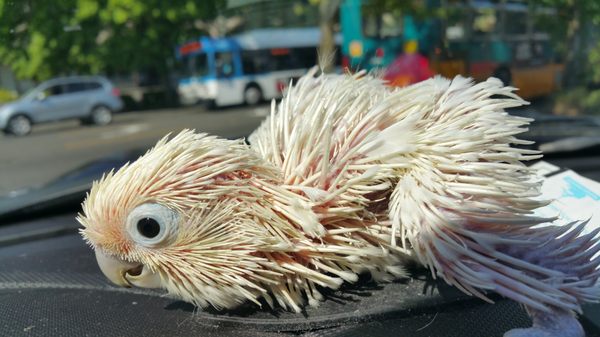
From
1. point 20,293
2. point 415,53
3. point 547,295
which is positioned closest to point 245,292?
point 547,295

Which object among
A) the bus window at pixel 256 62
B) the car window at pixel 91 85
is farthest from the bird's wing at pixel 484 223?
the bus window at pixel 256 62

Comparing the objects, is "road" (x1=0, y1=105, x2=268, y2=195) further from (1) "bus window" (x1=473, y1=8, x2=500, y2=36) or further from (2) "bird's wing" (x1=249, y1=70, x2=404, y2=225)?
(2) "bird's wing" (x1=249, y1=70, x2=404, y2=225)

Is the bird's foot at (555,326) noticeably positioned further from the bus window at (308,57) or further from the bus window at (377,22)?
the bus window at (377,22)

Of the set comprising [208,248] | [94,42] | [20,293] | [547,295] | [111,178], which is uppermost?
[94,42]

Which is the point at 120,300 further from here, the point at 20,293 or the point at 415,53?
the point at 415,53

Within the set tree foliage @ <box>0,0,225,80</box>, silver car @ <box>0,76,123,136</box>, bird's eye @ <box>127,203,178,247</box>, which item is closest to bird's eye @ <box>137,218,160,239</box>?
bird's eye @ <box>127,203,178,247</box>
